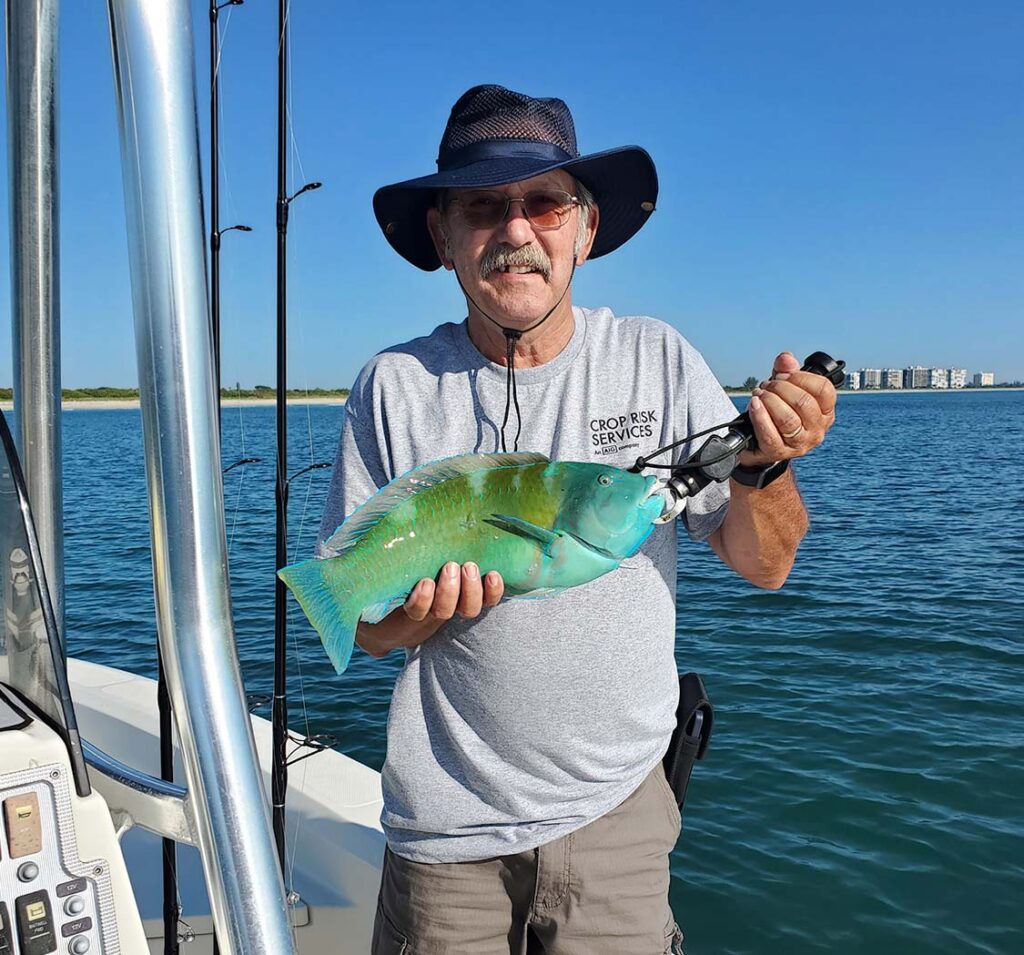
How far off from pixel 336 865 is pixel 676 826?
1721 mm

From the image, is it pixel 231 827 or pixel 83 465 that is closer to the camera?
pixel 231 827

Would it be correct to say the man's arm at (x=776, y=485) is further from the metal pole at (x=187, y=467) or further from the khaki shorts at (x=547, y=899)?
the metal pole at (x=187, y=467)

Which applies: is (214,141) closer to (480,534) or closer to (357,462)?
(357,462)

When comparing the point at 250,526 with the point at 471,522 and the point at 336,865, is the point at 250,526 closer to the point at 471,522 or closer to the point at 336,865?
the point at 336,865

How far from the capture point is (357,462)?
238cm

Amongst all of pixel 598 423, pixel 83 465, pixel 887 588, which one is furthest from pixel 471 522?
pixel 83 465

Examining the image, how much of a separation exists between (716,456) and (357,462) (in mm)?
991

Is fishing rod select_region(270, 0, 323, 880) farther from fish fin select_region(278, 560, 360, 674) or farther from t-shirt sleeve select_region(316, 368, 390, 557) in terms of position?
fish fin select_region(278, 560, 360, 674)

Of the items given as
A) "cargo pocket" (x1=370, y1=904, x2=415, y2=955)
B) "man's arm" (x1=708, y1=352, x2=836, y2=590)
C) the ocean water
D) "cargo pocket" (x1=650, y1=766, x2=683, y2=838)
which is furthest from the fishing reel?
the ocean water

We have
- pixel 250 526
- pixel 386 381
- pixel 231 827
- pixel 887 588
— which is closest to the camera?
pixel 231 827

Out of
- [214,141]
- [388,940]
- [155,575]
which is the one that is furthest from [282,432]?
[155,575]

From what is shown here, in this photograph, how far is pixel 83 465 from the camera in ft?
138

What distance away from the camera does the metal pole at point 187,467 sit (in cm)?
101

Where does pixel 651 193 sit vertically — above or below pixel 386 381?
above
